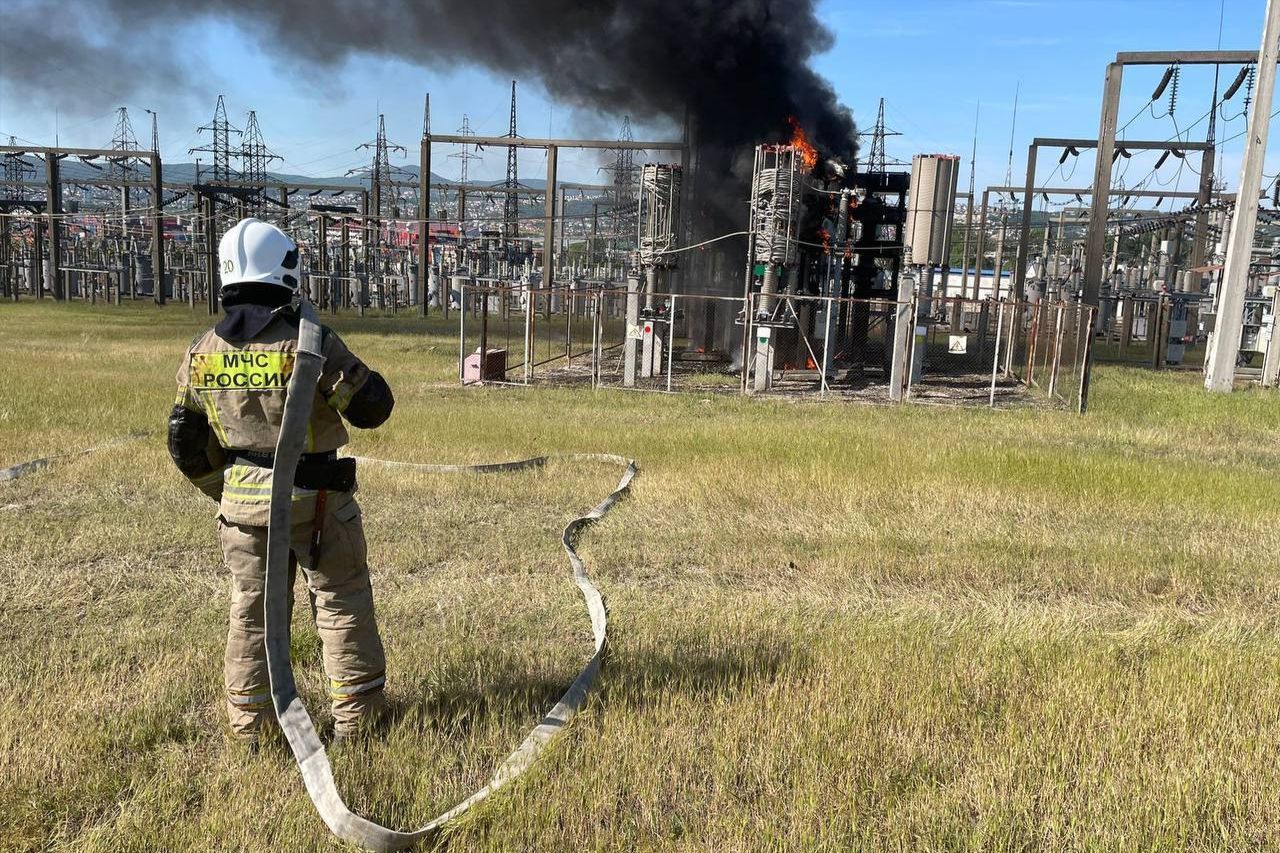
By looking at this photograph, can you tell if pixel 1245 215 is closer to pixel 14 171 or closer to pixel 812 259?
pixel 812 259

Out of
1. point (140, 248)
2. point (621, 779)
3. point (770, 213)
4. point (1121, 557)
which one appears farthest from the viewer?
point (140, 248)

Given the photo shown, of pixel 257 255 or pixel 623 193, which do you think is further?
pixel 623 193

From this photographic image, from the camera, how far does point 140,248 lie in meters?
59.7

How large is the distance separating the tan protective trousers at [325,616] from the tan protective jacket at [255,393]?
0.36ft

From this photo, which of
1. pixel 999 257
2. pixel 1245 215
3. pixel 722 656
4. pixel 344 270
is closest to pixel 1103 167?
pixel 1245 215

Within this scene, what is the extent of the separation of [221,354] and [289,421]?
1.41 ft

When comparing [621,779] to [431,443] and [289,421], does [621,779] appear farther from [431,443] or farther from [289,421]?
[431,443]

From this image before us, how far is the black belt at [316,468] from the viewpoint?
3.50 metres

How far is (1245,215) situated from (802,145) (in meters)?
7.99

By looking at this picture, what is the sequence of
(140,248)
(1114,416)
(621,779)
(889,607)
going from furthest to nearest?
1. (140,248)
2. (1114,416)
3. (889,607)
4. (621,779)

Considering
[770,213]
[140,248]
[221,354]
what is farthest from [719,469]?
[140,248]

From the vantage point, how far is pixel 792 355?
20.4 m

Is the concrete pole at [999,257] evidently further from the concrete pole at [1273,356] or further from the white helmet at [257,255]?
the white helmet at [257,255]

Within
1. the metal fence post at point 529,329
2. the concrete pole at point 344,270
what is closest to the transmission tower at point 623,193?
the concrete pole at point 344,270
